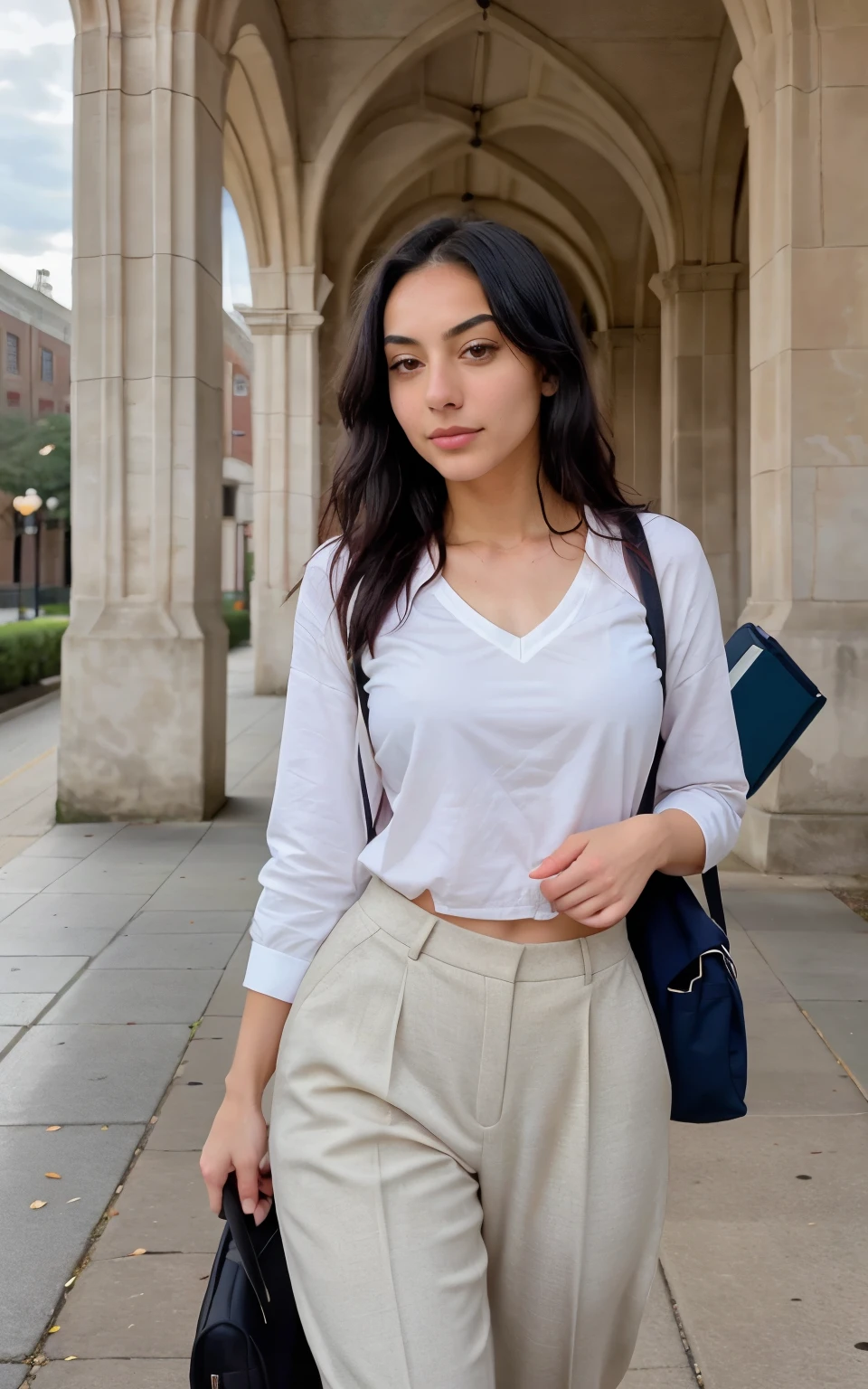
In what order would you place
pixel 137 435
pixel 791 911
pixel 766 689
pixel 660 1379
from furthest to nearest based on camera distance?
1. pixel 137 435
2. pixel 791 911
3. pixel 660 1379
4. pixel 766 689

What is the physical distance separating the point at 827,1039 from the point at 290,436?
1411 cm

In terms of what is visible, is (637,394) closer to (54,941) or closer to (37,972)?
(54,941)

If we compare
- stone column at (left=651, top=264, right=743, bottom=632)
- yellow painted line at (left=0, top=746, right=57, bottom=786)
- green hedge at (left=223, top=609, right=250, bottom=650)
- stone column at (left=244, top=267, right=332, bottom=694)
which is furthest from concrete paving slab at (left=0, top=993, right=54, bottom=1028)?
green hedge at (left=223, top=609, right=250, bottom=650)

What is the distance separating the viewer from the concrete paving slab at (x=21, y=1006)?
4.59m

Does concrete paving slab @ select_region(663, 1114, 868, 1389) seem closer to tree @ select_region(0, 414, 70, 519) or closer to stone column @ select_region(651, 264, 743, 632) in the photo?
stone column @ select_region(651, 264, 743, 632)

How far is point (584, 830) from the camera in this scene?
1441 mm

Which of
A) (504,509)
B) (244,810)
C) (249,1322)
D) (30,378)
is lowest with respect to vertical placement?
(244,810)

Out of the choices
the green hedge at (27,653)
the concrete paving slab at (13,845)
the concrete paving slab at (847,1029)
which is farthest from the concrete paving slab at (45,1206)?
the green hedge at (27,653)

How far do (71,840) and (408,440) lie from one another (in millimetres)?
6630

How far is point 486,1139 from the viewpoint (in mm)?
1370

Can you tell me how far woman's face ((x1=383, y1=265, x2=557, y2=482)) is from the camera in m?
1.50

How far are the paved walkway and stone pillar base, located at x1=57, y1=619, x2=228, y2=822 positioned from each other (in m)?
1.76

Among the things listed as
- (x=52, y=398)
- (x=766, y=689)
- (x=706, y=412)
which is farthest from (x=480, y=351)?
(x=52, y=398)

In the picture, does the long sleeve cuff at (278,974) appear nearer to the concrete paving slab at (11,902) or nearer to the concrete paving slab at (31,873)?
the concrete paving slab at (11,902)
